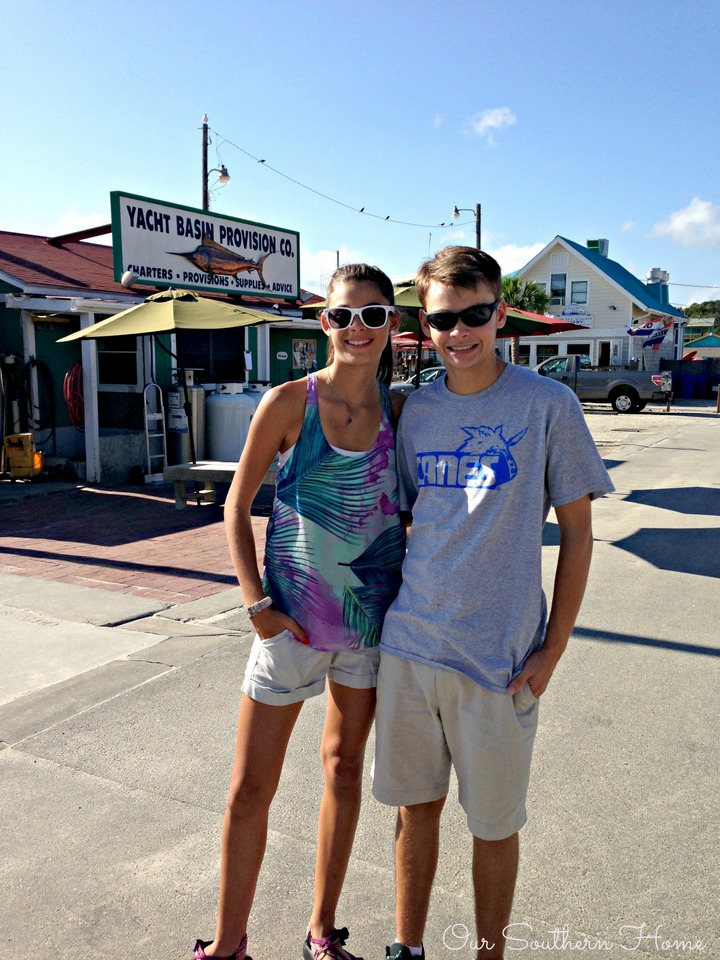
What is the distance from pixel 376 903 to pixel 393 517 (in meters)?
1.26

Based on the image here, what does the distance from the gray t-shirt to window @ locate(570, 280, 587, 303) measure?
3639cm

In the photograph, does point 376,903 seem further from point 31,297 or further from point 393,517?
point 31,297

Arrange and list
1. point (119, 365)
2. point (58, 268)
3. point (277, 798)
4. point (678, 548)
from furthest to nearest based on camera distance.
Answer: point (58, 268) → point (119, 365) → point (678, 548) → point (277, 798)

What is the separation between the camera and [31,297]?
1172 cm

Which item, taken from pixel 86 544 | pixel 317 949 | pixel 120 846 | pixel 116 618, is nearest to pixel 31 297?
pixel 86 544

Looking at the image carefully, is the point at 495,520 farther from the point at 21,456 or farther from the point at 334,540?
the point at 21,456

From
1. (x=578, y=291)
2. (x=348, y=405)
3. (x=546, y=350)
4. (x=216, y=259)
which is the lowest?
(x=348, y=405)

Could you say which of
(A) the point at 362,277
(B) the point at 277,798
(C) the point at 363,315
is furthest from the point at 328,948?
(A) the point at 362,277

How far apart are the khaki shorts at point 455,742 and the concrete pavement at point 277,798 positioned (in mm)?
612

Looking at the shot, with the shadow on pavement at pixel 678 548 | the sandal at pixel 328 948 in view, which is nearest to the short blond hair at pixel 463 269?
the sandal at pixel 328 948

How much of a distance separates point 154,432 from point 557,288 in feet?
93.9

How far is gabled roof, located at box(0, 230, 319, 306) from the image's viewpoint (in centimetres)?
1192

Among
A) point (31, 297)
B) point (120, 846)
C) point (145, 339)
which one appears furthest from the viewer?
point (145, 339)

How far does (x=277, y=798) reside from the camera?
322cm
